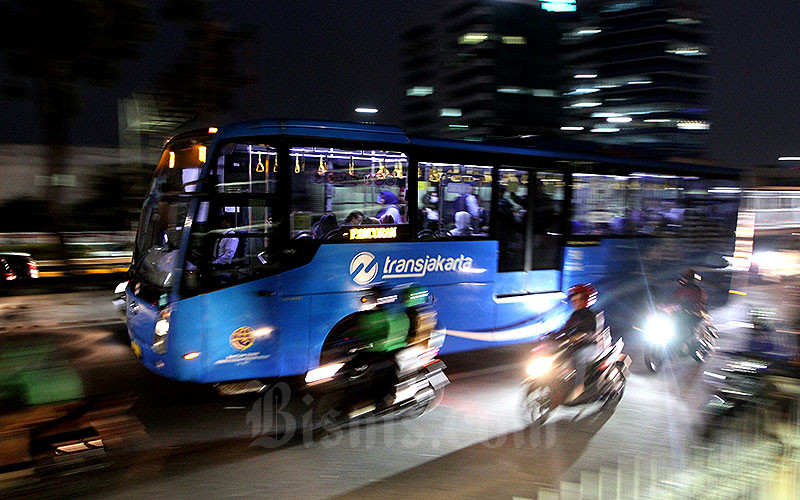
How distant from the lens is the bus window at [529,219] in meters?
7.71

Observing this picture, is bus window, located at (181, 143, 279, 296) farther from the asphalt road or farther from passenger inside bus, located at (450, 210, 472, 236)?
passenger inside bus, located at (450, 210, 472, 236)

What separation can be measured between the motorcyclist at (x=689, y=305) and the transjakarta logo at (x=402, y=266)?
3471mm

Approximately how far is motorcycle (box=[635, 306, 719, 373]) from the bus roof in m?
2.74

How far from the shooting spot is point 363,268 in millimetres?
6328

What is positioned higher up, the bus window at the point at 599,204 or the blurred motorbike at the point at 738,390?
the bus window at the point at 599,204

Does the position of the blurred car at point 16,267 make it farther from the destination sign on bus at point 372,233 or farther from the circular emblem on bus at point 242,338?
the destination sign on bus at point 372,233

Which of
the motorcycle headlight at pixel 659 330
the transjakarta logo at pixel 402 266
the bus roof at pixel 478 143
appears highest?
the bus roof at pixel 478 143

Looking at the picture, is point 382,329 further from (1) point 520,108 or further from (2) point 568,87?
(2) point 568,87

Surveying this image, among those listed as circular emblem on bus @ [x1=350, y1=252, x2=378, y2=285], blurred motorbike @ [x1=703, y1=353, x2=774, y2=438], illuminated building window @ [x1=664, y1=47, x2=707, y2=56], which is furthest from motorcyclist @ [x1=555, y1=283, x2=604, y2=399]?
illuminated building window @ [x1=664, y1=47, x2=707, y2=56]

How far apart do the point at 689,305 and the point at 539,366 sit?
12.6 ft

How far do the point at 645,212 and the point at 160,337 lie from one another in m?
8.20

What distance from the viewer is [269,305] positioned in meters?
5.71

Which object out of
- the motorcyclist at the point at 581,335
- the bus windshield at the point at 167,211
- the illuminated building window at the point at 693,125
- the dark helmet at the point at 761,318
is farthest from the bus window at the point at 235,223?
the illuminated building window at the point at 693,125

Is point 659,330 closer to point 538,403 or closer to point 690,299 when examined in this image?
point 690,299
